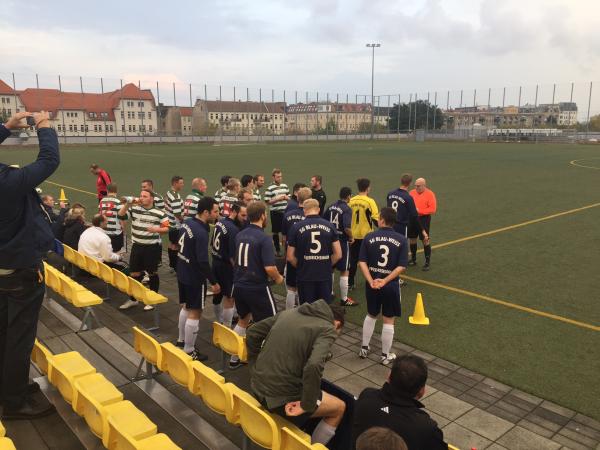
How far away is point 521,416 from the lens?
515 centimetres

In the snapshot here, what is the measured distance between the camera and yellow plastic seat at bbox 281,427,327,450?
3123 millimetres

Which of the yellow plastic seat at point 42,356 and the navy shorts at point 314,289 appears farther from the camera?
the navy shorts at point 314,289

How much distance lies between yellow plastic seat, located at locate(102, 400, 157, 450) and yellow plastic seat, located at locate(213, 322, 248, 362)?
132 cm

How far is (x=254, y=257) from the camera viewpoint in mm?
5770

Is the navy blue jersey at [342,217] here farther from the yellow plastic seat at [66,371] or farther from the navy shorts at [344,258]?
the yellow plastic seat at [66,371]

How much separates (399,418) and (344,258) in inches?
216

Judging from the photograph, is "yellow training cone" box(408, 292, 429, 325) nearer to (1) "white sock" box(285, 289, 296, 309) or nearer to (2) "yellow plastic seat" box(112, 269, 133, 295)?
(1) "white sock" box(285, 289, 296, 309)

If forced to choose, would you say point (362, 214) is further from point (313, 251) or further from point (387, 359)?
point (387, 359)

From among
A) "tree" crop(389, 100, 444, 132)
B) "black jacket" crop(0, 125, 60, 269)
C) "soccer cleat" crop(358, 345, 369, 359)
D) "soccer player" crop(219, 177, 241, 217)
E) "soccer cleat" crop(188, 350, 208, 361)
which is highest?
"tree" crop(389, 100, 444, 132)

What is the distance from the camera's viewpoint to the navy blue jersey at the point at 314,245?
21.6 ft

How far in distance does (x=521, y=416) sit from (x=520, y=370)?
1123mm

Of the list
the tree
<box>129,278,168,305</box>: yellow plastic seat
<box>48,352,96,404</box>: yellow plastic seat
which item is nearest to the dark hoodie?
<box>48,352,96,404</box>: yellow plastic seat

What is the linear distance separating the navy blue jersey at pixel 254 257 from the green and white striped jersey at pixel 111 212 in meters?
4.83

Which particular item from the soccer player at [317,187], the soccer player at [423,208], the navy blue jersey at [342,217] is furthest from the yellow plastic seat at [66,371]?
the soccer player at [423,208]
